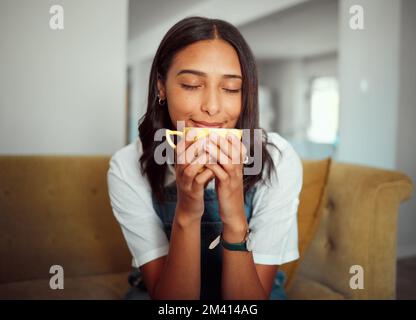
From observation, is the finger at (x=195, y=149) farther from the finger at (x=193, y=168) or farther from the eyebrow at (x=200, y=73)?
the eyebrow at (x=200, y=73)

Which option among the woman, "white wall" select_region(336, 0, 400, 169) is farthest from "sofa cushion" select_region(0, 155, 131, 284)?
"white wall" select_region(336, 0, 400, 169)

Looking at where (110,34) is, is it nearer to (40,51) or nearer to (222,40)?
(40,51)

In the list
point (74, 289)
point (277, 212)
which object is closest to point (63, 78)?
point (74, 289)

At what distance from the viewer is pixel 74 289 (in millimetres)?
1186

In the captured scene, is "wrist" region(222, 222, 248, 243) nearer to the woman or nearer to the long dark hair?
the woman

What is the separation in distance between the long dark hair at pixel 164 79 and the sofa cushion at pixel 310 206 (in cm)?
35

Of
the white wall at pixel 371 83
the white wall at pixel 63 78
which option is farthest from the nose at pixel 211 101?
the white wall at pixel 371 83

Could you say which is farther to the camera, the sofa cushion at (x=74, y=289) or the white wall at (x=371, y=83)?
the white wall at (x=371, y=83)

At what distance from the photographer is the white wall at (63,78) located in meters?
1.42

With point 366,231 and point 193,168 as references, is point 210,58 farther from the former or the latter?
point 366,231

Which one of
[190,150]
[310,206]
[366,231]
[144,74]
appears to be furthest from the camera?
[144,74]

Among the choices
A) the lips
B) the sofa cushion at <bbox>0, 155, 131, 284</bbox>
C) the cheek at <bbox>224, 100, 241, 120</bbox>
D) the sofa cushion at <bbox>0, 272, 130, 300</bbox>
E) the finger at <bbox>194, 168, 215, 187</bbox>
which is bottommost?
the sofa cushion at <bbox>0, 272, 130, 300</bbox>

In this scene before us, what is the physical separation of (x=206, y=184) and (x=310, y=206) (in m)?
0.55

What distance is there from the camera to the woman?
68cm
